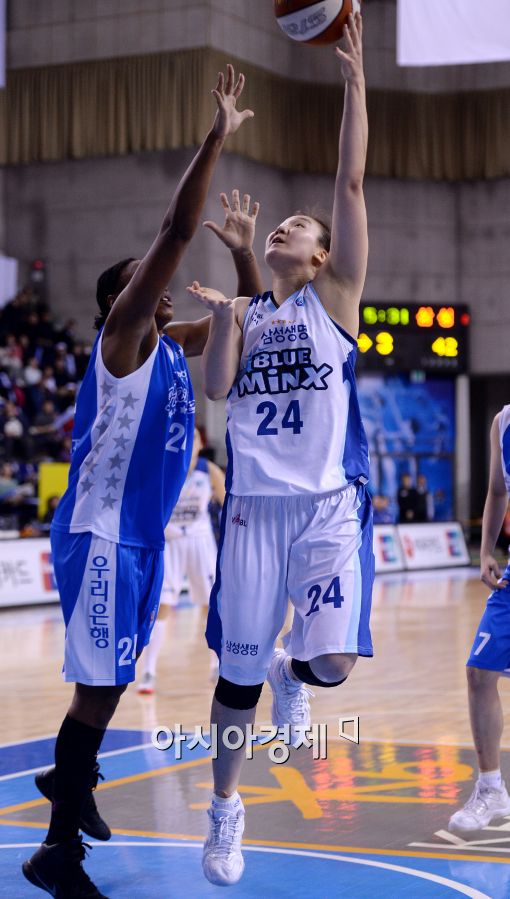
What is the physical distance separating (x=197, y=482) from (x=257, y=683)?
19.9 feet

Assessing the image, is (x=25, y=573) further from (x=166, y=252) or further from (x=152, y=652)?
(x=166, y=252)

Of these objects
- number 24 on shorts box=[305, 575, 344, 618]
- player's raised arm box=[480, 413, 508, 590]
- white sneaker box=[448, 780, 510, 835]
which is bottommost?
white sneaker box=[448, 780, 510, 835]

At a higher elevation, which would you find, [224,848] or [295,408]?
[295,408]

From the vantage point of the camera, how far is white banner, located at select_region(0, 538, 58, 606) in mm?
14695

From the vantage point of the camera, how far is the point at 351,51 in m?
4.29

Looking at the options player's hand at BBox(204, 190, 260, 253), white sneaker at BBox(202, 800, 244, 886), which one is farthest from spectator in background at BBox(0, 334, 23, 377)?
white sneaker at BBox(202, 800, 244, 886)

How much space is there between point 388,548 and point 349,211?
1611cm

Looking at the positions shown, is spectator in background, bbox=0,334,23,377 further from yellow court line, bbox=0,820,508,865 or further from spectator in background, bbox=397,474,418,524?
yellow court line, bbox=0,820,508,865

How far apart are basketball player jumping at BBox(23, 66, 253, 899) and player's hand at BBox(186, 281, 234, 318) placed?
12cm

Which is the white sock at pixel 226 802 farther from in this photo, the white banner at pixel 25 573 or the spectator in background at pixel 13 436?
the spectator in background at pixel 13 436

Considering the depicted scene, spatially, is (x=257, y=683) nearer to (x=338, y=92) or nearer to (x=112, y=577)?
(x=112, y=577)

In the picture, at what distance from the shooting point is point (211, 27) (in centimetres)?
2181

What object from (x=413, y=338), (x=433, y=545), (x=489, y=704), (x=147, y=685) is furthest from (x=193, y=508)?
(x=413, y=338)

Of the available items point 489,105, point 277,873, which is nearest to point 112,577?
point 277,873
